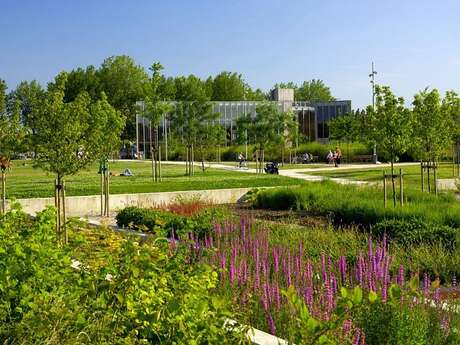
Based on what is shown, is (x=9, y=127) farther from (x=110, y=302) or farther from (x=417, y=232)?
(x=110, y=302)

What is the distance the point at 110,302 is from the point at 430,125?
17.5 metres

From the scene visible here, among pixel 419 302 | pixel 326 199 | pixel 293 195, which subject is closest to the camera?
pixel 419 302

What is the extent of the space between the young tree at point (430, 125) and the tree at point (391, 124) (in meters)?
2.41

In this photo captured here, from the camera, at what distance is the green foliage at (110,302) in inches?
130

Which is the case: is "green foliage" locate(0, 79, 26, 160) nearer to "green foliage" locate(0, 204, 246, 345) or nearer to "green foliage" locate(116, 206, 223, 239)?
"green foliage" locate(116, 206, 223, 239)

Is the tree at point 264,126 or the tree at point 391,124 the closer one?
the tree at point 391,124

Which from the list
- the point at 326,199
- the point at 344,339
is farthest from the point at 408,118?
the point at 344,339

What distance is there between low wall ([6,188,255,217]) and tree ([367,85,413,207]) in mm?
4942

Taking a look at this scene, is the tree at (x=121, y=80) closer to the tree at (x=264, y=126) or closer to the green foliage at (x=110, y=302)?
the tree at (x=264, y=126)

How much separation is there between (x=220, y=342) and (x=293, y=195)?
45.5 ft

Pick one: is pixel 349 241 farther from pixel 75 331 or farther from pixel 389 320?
pixel 75 331

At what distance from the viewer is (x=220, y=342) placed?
10.7ft

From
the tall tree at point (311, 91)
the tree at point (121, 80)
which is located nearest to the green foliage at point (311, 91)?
the tall tree at point (311, 91)

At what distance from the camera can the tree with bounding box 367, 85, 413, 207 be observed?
16.6m
